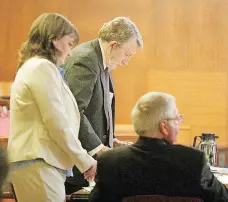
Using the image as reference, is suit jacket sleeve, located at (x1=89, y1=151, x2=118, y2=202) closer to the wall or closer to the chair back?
the chair back

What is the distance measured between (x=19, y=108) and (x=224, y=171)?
1.20 metres

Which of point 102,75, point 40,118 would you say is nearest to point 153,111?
point 40,118

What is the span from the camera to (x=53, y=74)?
7.09 ft

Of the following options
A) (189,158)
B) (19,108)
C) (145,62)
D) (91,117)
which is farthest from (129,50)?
(145,62)

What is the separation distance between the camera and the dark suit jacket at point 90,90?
2529 mm

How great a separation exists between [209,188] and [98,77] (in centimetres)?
97

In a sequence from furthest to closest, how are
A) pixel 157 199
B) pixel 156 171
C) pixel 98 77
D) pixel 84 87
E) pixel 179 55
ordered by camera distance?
pixel 179 55
pixel 98 77
pixel 84 87
pixel 156 171
pixel 157 199

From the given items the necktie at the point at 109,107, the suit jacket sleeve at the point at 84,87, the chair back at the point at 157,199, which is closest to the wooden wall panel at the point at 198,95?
the necktie at the point at 109,107

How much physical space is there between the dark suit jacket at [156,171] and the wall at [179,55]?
10.2 ft

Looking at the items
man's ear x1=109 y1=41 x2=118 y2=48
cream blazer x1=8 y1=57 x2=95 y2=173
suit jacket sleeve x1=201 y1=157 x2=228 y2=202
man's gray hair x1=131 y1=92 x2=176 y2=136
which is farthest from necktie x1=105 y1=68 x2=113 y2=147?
suit jacket sleeve x1=201 y1=157 x2=228 y2=202

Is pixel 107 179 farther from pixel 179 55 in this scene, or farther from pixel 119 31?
pixel 179 55

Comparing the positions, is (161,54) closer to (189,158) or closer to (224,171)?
(224,171)

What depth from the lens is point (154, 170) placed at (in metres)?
1.88

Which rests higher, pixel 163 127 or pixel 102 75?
pixel 102 75
